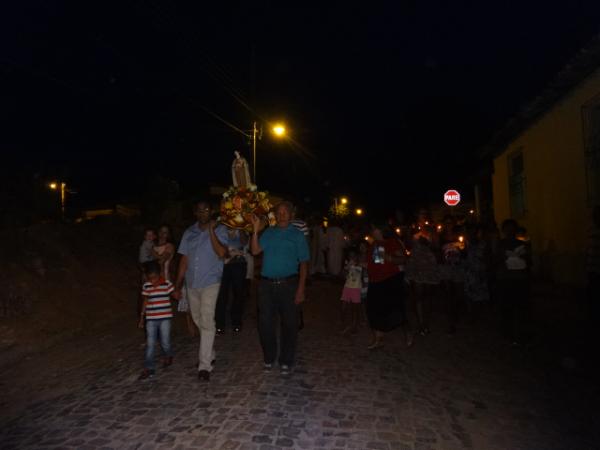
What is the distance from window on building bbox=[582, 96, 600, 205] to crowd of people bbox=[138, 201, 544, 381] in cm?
239

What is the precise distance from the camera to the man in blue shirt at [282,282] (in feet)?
18.1

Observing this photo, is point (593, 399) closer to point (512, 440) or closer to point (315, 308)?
point (512, 440)

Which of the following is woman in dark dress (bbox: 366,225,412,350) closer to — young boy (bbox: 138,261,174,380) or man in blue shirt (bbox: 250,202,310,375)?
man in blue shirt (bbox: 250,202,310,375)

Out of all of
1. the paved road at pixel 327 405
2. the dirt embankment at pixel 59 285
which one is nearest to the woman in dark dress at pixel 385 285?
the paved road at pixel 327 405

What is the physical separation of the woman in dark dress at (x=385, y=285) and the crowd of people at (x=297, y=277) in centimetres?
1

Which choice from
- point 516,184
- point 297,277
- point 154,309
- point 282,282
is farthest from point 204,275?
point 516,184

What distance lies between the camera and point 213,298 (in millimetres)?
5516

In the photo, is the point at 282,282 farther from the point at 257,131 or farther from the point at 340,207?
the point at 340,207

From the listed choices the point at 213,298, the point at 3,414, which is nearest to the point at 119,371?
the point at 3,414

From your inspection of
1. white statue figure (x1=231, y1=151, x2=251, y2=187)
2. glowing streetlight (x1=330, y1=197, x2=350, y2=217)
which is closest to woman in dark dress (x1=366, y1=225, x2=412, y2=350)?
white statue figure (x1=231, y1=151, x2=251, y2=187)

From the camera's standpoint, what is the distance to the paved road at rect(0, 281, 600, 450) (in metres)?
4.02

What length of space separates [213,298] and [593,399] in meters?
4.37

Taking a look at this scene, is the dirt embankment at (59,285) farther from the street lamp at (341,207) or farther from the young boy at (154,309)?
the street lamp at (341,207)

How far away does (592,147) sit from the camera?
31.3 ft
